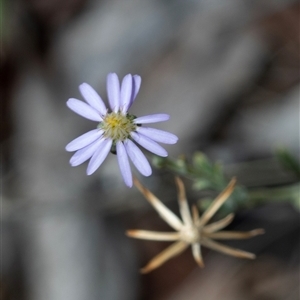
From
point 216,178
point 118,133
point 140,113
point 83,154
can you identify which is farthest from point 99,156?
point 140,113

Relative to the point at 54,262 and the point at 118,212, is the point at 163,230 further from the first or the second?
the point at 54,262

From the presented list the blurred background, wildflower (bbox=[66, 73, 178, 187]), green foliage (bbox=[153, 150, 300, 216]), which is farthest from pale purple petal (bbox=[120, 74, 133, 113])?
the blurred background

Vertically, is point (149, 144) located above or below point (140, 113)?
below

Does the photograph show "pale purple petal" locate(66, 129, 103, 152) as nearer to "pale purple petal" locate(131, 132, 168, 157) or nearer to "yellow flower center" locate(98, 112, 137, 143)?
"yellow flower center" locate(98, 112, 137, 143)

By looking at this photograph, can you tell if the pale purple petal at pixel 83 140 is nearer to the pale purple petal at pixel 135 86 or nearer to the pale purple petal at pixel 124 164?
the pale purple petal at pixel 124 164

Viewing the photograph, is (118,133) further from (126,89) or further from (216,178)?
(216,178)

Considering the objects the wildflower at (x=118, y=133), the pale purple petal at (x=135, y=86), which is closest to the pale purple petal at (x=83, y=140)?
the wildflower at (x=118, y=133)
